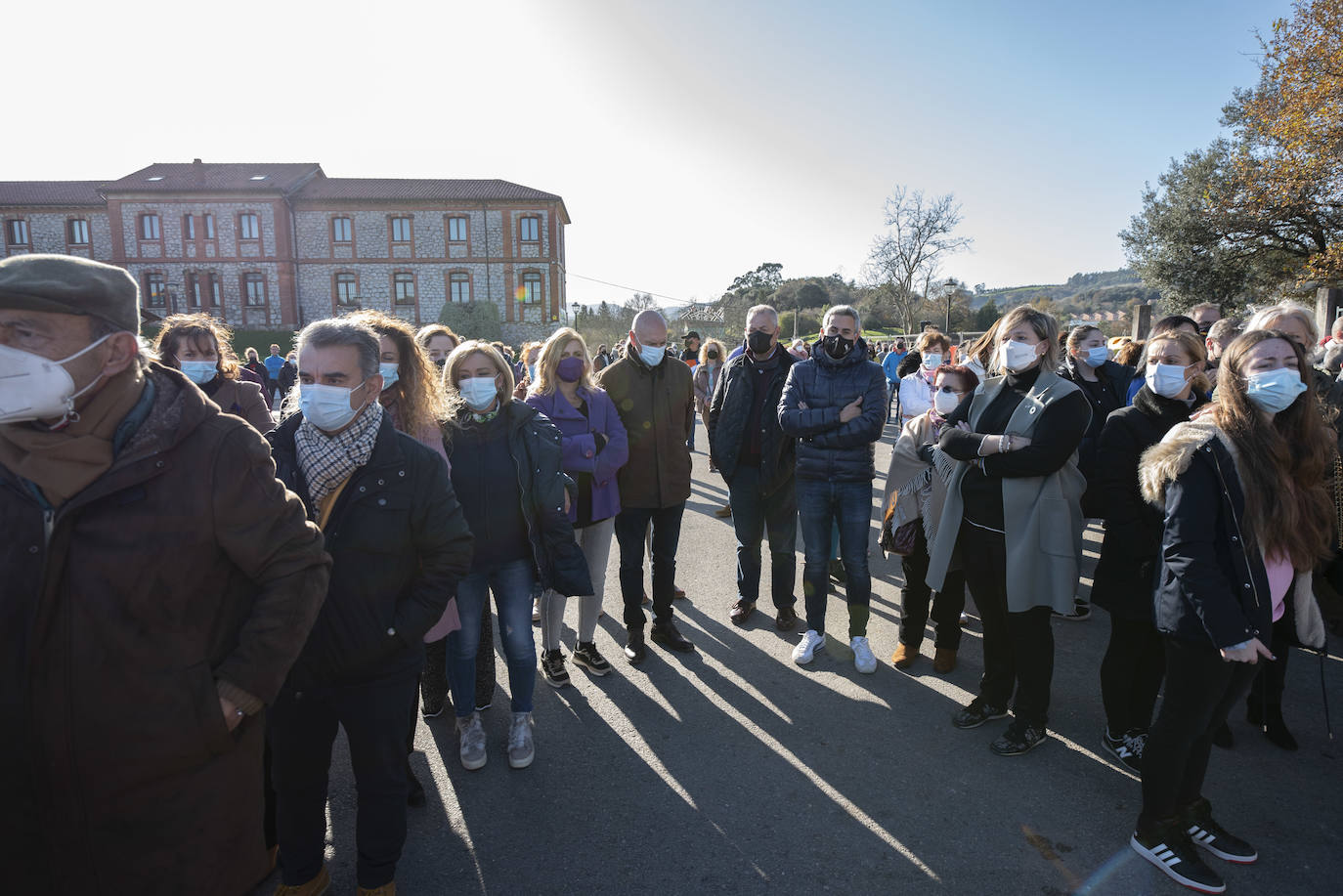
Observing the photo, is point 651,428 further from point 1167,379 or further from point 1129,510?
point 1167,379

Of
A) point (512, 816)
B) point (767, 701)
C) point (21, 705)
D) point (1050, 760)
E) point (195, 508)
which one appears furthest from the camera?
point (767, 701)

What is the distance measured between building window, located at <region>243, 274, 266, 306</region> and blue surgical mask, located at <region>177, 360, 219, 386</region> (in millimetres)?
46513

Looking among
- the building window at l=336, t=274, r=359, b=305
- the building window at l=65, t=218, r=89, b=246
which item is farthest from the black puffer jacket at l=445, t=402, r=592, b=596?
the building window at l=65, t=218, r=89, b=246

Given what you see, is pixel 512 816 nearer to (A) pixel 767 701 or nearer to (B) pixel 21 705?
(A) pixel 767 701

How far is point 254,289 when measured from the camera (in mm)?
44219

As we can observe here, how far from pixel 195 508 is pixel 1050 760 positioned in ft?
12.1

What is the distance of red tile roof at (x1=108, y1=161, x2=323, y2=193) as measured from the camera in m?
42.8

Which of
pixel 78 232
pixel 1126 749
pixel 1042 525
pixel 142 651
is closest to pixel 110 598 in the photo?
pixel 142 651

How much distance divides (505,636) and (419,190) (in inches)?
1878

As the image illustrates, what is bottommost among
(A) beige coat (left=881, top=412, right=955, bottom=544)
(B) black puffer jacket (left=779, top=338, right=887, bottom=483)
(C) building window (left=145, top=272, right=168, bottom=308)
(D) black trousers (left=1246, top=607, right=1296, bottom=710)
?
(D) black trousers (left=1246, top=607, right=1296, bottom=710)

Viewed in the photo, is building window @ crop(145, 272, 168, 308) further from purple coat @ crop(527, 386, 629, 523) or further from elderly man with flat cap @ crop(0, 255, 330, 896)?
elderly man with flat cap @ crop(0, 255, 330, 896)

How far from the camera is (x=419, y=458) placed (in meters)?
2.47

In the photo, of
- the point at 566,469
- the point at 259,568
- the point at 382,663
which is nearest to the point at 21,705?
the point at 259,568

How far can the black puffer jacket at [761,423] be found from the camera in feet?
16.3
